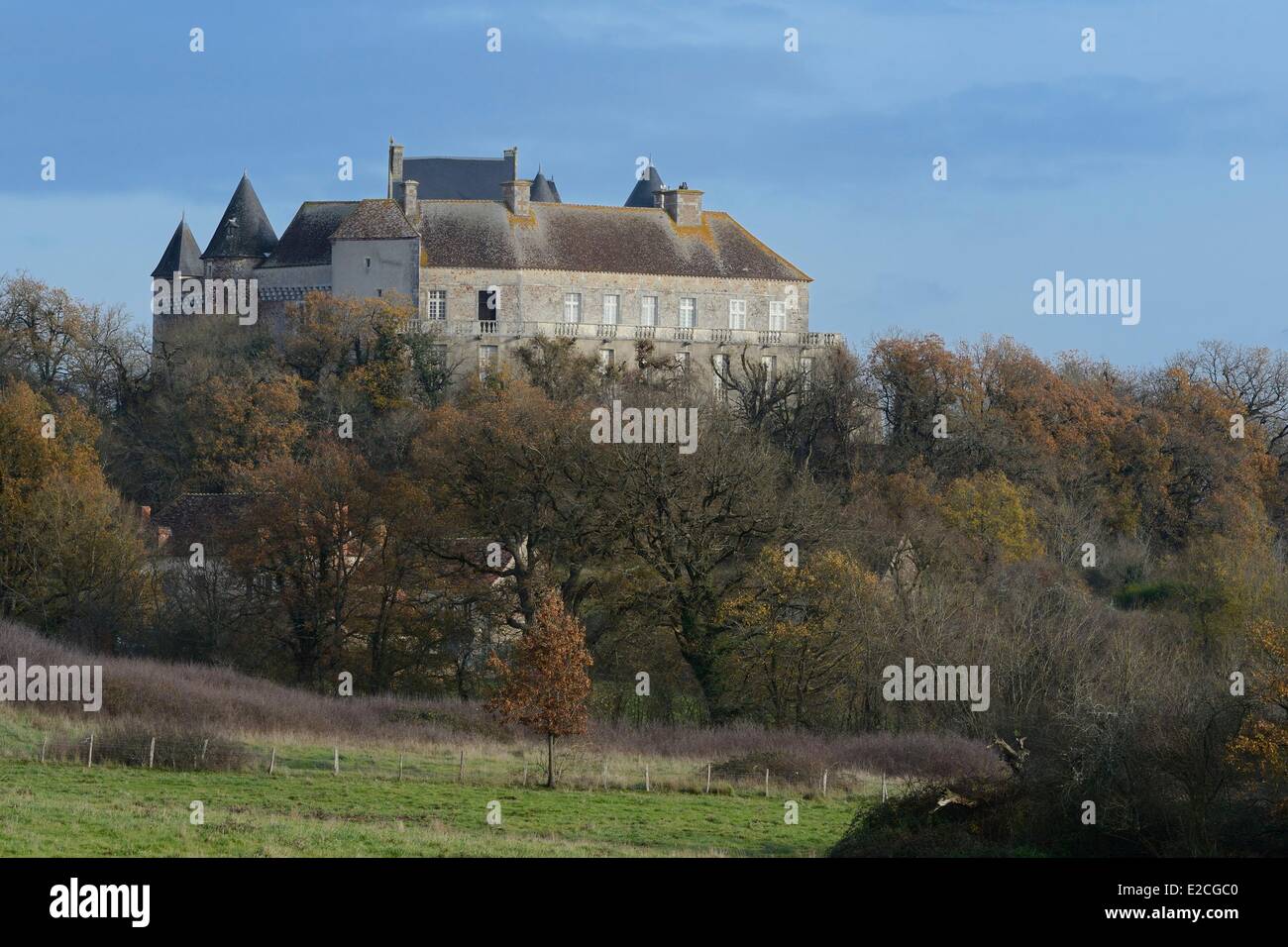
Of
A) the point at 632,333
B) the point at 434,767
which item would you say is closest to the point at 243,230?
the point at 632,333

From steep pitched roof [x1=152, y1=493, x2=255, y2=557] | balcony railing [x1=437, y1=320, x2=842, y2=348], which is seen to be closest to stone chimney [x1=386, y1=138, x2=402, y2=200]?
balcony railing [x1=437, y1=320, x2=842, y2=348]

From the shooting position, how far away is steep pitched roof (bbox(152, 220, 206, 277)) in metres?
67.2

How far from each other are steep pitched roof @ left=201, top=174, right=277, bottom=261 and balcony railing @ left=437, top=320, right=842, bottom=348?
842cm

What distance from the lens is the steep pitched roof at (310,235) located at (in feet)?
206

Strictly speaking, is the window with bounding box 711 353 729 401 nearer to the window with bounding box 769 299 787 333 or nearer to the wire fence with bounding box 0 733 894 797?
the window with bounding box 769 299 787 333

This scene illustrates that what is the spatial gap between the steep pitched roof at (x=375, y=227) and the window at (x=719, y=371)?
10.9 metres

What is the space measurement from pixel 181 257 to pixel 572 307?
1471 cm

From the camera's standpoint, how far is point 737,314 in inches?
2603

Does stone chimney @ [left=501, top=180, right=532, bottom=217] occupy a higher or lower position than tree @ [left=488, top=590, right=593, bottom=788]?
higher

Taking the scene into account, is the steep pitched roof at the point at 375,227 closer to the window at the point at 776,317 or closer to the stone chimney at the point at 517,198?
the stone chimney at the point at 517,198

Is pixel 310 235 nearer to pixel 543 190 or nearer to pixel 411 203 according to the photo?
pixel 411 203

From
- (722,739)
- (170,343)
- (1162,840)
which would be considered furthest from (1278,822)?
(170,343)

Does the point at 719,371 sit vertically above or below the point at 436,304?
below

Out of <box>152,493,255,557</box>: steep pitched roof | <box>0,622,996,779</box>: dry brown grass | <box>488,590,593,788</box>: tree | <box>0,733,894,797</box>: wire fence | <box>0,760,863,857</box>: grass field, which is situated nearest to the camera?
<box>0,760,863,857</box>: grass field
